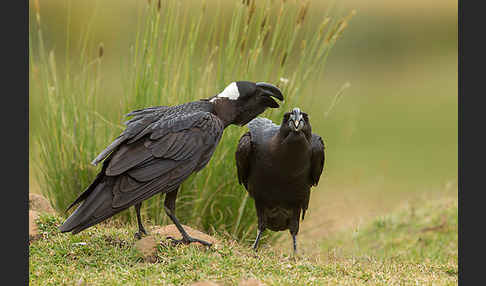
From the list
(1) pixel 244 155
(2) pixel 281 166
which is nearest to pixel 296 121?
(2) pixel 281 166

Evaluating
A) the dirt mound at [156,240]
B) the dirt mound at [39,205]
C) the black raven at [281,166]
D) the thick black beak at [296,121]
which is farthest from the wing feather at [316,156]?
the dirt mound at [39,205]

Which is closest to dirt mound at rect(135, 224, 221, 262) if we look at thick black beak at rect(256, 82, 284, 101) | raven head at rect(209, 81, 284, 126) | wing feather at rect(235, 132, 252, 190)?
wing feather at rect(235, 132, 252, 190)

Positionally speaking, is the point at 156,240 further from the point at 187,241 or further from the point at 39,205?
the point at 39,205

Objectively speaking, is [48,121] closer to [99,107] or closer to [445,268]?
[99,107]

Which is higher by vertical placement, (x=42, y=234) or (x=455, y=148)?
(x=42, y=234)

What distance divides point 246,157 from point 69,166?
223 cm

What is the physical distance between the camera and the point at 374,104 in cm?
1820

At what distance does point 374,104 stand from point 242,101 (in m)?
13.3

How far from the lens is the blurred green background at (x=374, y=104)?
11335mm

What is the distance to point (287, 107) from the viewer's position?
668 cm

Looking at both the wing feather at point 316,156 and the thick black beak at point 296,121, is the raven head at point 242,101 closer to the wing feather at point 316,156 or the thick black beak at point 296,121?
the thick black beak at point 296,121

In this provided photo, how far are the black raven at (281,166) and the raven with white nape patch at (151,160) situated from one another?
502 mm

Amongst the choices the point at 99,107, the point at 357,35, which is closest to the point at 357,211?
the point at 99,107

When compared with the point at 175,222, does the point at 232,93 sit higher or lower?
higher
